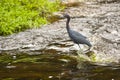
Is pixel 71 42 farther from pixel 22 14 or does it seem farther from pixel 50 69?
pixel 22 14

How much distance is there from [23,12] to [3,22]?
68.2 inches

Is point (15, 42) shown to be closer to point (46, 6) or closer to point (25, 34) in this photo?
point (25, 34)

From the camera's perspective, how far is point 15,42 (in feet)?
46.7

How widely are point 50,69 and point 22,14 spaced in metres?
6.95

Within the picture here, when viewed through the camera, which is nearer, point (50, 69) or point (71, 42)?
point (50, 69)

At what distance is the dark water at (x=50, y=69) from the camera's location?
9.85 metres

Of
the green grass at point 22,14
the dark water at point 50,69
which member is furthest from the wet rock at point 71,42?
the dark water at point 50,69

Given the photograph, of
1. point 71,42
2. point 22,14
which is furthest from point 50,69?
point 22,14

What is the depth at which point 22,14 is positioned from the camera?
56.0 feet

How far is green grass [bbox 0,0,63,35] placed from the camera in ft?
52.4

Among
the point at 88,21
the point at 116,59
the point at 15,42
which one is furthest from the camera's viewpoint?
the point at 88,21

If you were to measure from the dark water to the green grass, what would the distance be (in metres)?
4.16

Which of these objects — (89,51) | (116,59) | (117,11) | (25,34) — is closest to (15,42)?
(25,34)

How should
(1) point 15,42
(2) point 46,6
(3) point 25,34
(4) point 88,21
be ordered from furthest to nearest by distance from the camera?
1. (2) point 46,6
2. (4) point 88,21
3. (3) point 25,34
4. (1) point 15,42
